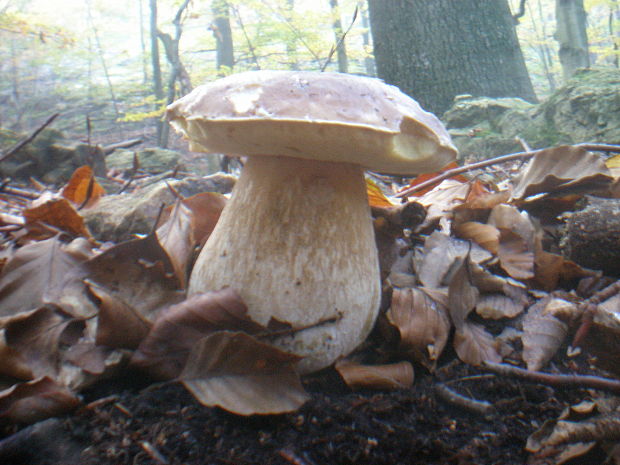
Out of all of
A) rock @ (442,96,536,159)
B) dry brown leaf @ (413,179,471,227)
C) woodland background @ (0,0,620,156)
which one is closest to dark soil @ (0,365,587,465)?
dry brown leaf @ (413,179,471,227)

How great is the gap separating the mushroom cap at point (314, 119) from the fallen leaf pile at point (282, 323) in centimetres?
32

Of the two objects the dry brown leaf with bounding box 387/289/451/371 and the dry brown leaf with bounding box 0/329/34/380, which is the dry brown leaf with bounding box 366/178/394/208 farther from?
the dry brown leaf with bounding box 0/329/34/380

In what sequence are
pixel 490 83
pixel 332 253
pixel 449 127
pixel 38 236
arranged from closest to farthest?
pixel 332 253
pixel 38 236
pixel 449 127
pixel 490 83

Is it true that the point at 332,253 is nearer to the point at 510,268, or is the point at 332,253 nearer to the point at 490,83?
the point at 510,268

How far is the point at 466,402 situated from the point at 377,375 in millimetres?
179

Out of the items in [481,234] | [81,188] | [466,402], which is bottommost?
[466,402]

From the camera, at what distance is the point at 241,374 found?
0.81 metres

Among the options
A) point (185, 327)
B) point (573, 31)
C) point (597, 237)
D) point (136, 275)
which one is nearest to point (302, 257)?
point (185, 327)

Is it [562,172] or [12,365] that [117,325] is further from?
[562,172]

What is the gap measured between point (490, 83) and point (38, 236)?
407 cm

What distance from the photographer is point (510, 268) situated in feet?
4.10

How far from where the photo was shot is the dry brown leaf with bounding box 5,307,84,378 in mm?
848

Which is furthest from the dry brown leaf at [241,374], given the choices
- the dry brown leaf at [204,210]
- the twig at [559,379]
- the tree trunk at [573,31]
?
the tree trunk at [573,31]

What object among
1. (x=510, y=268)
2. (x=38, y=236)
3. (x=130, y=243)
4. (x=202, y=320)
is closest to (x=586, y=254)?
(x=510, y=268)
